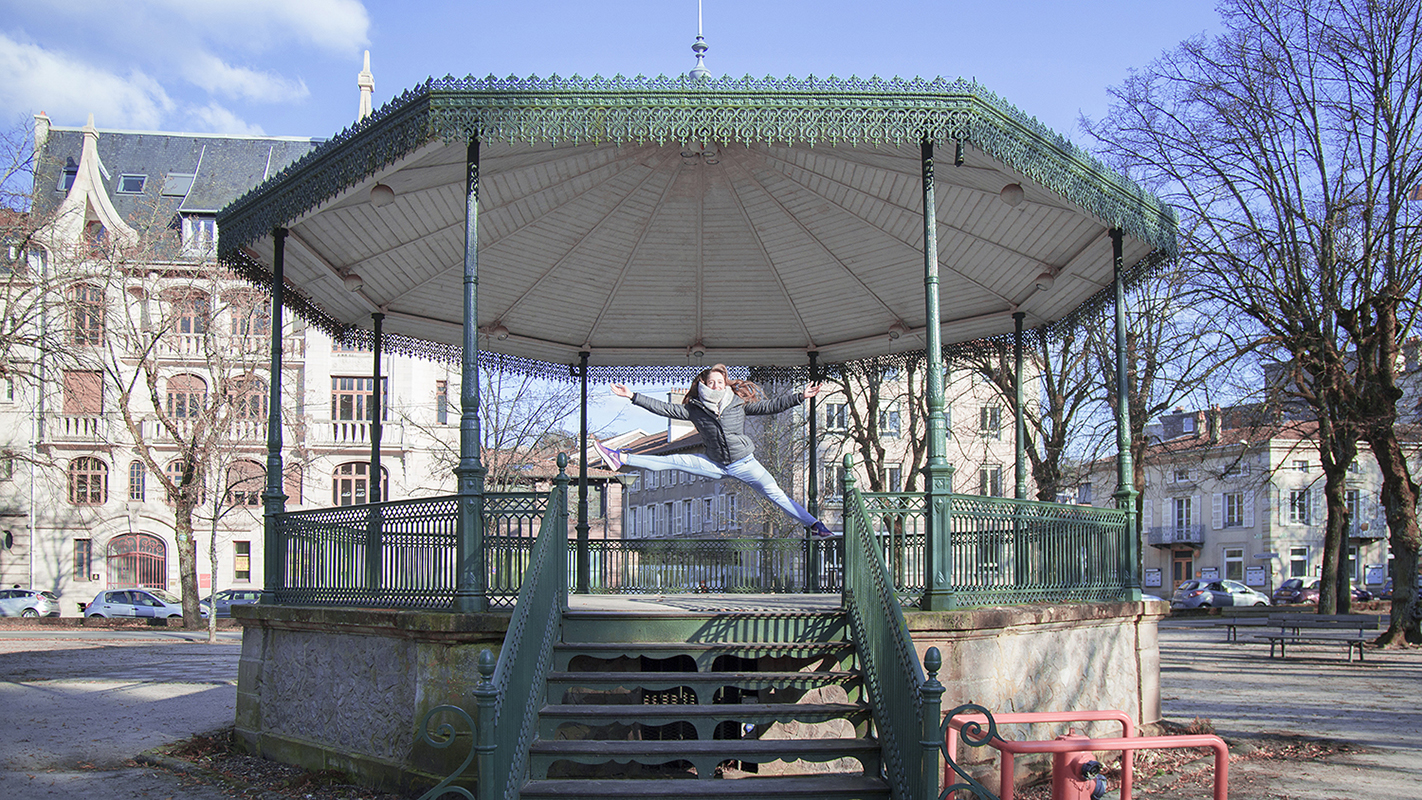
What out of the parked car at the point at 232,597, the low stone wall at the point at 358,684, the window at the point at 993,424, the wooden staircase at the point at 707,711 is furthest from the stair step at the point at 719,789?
the parked car at the point at 232,597

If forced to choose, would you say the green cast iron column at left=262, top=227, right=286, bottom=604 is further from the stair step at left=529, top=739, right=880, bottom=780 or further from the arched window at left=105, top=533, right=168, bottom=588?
the arched window at left=105, top=533, right=168, bottom=588

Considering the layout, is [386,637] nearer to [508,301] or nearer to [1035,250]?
[508,301]

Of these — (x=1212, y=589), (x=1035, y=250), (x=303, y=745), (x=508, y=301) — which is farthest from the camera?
(x=1212, y=589)

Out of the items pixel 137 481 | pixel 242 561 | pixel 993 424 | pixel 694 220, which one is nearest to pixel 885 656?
pixel 694 220

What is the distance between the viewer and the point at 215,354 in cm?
2994

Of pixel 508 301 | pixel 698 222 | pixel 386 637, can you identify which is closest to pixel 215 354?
pixel 508 301

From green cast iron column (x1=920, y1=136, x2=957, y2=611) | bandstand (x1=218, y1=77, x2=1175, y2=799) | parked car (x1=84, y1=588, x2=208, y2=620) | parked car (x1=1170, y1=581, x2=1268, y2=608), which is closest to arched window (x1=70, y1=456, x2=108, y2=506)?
parked car (x1=84, y1=588, x2=208, y2=620)

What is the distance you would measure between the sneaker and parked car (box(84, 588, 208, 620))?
108 feet

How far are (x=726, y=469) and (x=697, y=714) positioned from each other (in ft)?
14.8

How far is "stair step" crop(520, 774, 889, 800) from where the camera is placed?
605 cm

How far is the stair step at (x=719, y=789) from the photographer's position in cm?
605

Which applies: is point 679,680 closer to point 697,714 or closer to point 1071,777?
point 697,714

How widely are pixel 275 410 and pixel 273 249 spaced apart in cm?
170

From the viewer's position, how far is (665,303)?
14.0 metres
